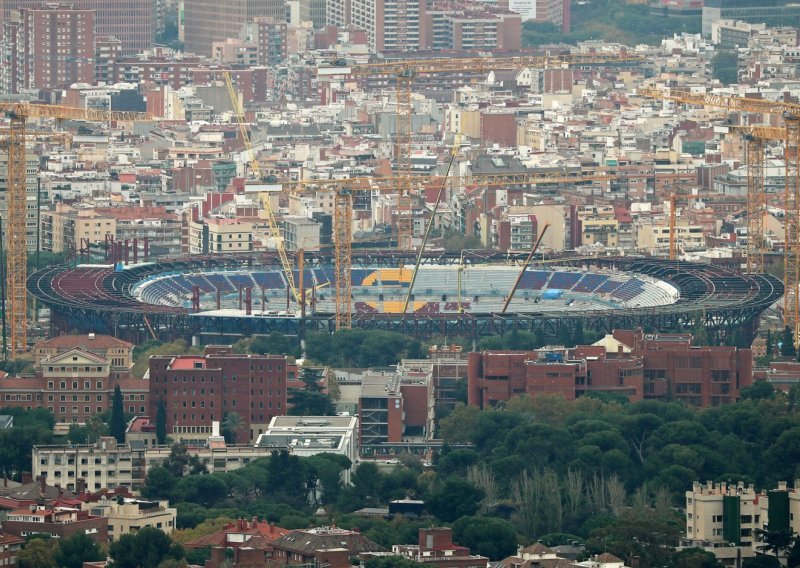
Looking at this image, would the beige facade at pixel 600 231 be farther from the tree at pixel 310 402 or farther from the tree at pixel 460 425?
the tree at pixel 460 425

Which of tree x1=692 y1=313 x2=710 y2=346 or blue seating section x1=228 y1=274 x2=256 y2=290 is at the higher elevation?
tree x1=692 y1=313 x2=710 y2=346

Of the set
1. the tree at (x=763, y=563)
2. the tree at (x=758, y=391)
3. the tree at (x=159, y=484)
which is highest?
the tree at (x=758, y=391)

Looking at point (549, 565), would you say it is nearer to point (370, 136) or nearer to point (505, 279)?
point (505, 279)

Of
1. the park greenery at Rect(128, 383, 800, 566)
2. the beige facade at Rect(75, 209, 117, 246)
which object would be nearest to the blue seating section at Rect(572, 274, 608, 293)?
the beige facade at Rect(75, 209, 117, 246)

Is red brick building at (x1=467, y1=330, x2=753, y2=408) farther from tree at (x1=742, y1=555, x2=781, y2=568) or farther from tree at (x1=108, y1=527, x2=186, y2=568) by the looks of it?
tree at (x1=108, y1=527, x2=186, y2=568)

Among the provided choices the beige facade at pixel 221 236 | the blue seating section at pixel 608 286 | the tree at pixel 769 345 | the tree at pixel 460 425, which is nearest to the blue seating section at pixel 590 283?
the blue seating section at pixel 608 286

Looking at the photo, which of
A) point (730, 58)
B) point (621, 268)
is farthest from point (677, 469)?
point (730, 58)
